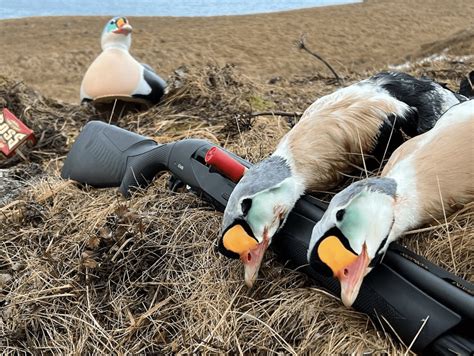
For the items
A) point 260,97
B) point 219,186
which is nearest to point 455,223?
point 219,186

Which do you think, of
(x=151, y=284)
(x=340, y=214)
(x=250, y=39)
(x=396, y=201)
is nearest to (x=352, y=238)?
(x=340, y=214)

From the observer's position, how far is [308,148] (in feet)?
6.80

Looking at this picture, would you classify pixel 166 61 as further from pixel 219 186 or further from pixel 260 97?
pixel 219 186

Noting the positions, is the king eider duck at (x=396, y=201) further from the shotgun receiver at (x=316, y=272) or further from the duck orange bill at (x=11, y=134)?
the duck orange bill at (x=11, y=134)

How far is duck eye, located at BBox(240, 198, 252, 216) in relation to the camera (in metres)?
1.81

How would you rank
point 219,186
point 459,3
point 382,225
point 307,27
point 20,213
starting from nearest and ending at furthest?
point 382,225 → point 219,186 → point 20,213 → point 307,27 → point 459,3

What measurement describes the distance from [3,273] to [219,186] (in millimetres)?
1032

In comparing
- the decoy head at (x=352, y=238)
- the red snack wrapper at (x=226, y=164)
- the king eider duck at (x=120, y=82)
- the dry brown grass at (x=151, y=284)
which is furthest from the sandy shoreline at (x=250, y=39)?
the decoy head at (x=352, y=238)

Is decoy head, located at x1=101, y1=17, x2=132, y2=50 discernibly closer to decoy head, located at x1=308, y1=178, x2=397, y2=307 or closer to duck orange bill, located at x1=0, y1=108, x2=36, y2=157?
duck orange bill, located at x1=0, y1=108, x2=36, y2=157

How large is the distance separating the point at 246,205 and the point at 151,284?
59 centimetres

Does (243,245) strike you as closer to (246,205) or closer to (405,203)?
(246,205)

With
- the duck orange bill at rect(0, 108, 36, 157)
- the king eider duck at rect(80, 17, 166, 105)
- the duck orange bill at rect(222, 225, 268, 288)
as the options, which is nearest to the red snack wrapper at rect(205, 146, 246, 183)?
the duck orange bill at rect(222, 225, 268, 288)

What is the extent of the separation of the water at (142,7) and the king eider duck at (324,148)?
48.9ft

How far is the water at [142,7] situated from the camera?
16.6 meters
